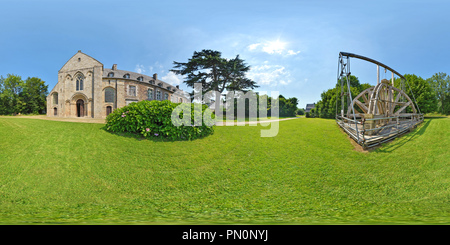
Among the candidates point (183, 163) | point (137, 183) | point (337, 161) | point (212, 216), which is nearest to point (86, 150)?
point (137, 183)

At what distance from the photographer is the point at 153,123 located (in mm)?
7160

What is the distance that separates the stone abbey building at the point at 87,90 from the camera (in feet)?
73.5

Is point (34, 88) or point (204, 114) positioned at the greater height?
point (34, 88)

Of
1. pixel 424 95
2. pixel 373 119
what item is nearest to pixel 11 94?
pixel 373 119

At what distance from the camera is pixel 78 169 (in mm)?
4680

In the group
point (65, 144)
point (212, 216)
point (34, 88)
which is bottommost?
point (212, 216)

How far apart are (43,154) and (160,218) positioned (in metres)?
4.85

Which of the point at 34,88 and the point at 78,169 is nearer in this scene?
the point at 78,169

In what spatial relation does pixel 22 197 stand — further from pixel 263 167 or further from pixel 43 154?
pixel 263 167

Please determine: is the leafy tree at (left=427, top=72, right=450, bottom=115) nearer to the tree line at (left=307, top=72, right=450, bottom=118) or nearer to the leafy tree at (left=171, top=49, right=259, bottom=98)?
the tree line at (left=307, top=72, right=450, bottom=118)

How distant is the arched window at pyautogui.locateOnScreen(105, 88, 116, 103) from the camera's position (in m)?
23.0

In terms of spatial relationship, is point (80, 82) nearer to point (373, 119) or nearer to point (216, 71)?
point (216, 71)

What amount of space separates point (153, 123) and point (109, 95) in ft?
65.3

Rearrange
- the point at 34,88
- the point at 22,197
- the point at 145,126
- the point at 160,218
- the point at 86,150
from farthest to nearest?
the point at 34,88 → the point at 145,126 → the point at 86,150 → the point at 22,197 → the point at 160,218
